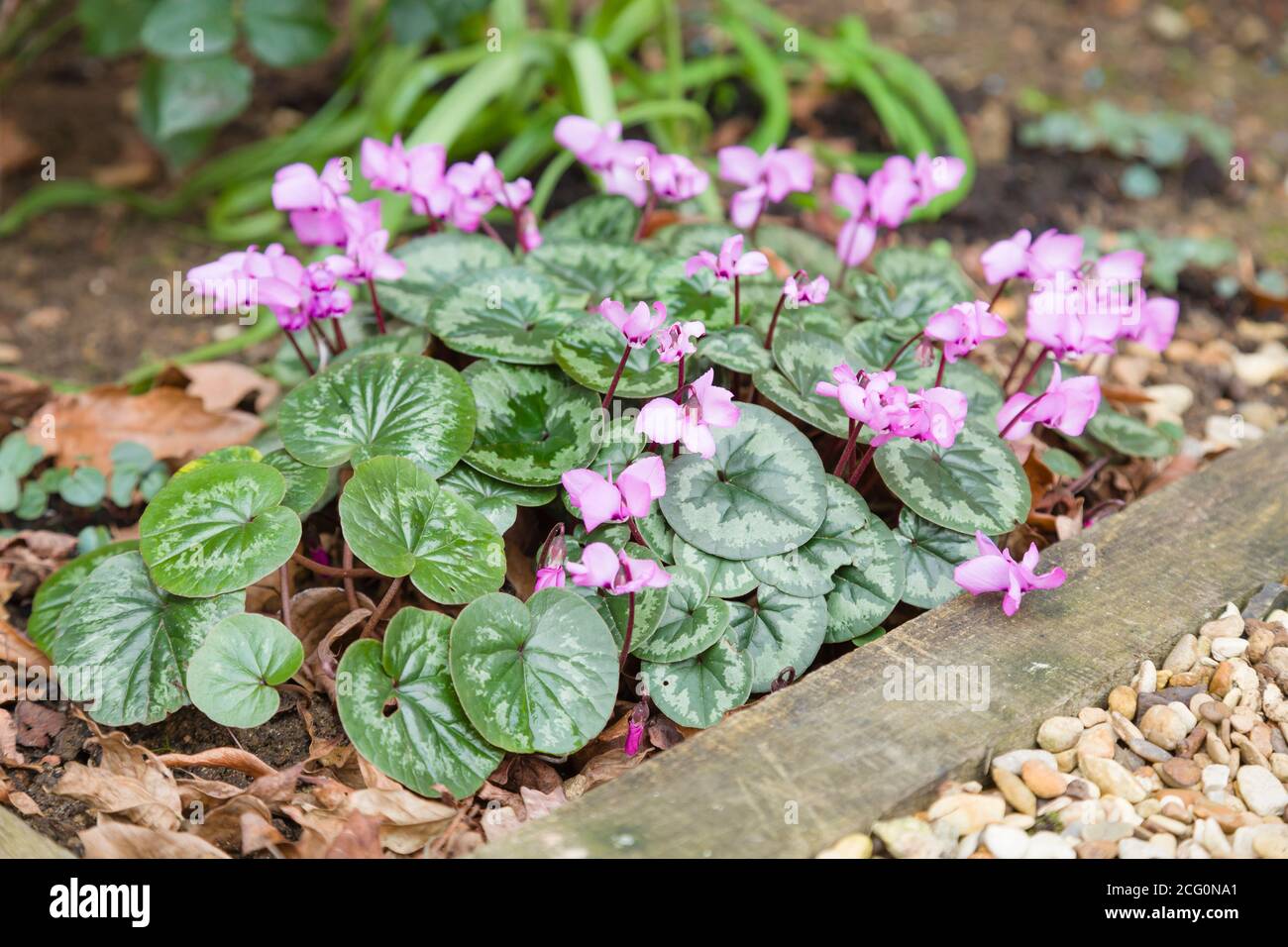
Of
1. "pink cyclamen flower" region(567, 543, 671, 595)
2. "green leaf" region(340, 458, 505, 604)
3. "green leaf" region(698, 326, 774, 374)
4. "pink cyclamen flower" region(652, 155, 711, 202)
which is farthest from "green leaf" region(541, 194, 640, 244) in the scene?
"pink cyclamen flower" region(567, 543, 671, 595)

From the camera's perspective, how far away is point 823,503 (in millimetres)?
1949

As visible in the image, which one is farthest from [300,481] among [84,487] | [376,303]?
[84,487]

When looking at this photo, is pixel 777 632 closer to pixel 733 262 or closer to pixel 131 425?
pixel 733 262

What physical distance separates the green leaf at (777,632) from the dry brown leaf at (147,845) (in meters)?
0.78

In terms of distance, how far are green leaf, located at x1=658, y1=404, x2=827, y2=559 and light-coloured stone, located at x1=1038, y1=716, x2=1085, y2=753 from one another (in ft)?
1.39

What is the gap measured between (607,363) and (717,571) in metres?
0.39

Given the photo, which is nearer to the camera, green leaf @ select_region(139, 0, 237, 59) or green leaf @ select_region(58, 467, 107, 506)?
green leaf @ select_region(58, 467, 107, 506)

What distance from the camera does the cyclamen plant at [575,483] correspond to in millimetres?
1785

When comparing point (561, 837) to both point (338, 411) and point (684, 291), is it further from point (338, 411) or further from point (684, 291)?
point (684, 291)

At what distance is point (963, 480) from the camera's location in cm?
207

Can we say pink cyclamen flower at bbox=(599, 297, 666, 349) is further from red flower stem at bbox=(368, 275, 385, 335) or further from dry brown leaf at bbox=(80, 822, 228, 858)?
dry brown leaf at bbox=(80, 822, 228, 858)

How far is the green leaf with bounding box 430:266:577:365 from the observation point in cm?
212
